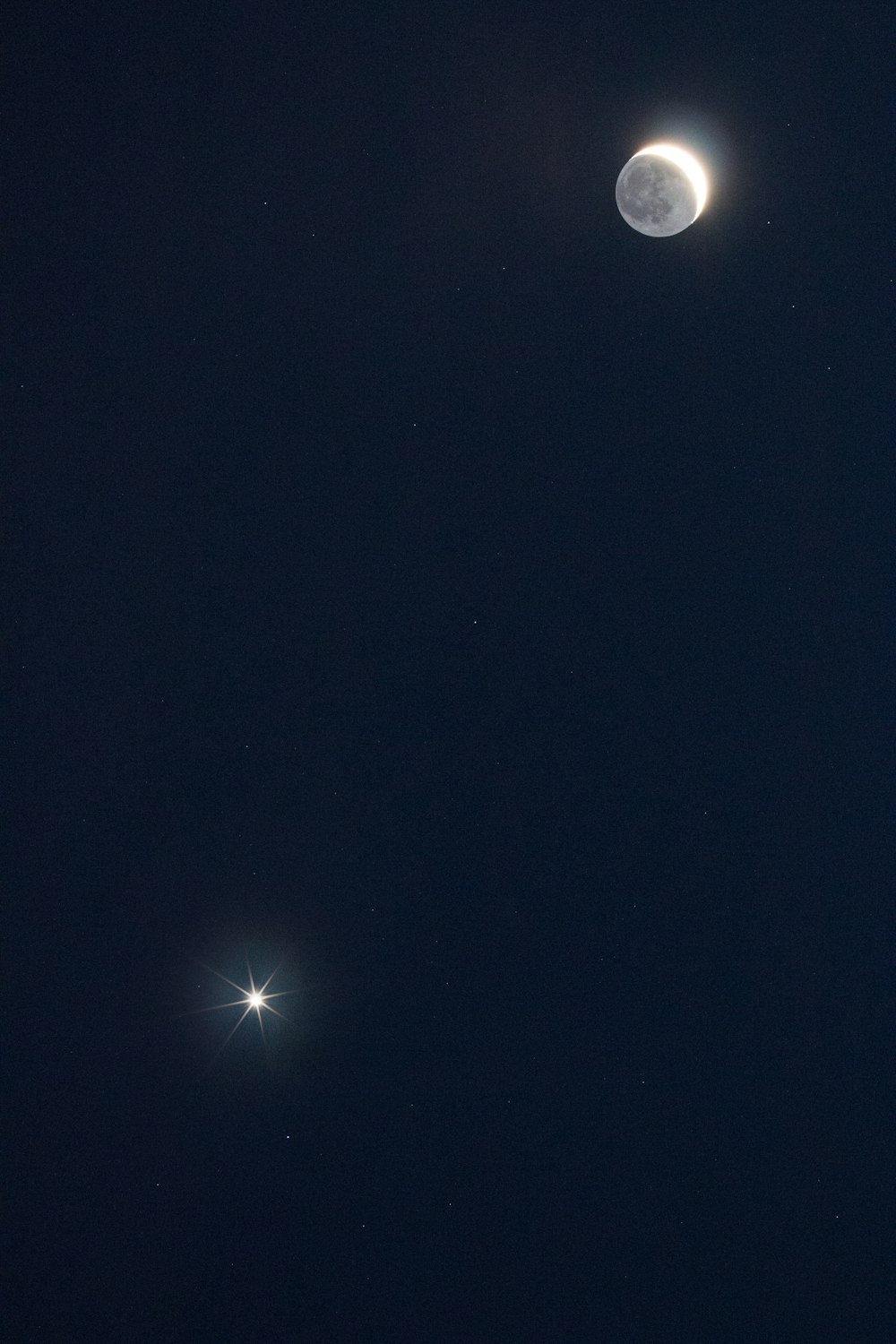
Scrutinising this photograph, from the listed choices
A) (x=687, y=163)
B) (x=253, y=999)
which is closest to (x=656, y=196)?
(x=687, y=163)

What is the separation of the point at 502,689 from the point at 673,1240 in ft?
6.68

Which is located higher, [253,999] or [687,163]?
[687,163]

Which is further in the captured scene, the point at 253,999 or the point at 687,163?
the point at 253,999

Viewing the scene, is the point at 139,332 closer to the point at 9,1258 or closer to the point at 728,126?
the point at 728,126

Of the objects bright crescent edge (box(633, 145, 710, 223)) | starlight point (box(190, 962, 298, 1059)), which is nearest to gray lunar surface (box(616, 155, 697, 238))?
bright crescent edge (box(633, 145, 710, 223))

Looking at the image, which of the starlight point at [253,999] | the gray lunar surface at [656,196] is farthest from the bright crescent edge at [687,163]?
the starlight point at [253,999]

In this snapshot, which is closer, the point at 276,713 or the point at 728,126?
the point at 728,126

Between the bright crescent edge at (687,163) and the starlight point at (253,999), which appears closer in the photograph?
the bright crescent edge at (687,163)

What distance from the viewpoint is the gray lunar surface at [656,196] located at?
9.06ft

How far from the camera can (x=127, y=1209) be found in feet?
10.5

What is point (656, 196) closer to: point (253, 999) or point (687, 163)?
point (687, 163)

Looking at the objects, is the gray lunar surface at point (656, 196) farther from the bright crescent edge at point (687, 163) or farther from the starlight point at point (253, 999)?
the starlight point at point (253, 999)

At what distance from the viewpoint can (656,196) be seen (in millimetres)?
2793

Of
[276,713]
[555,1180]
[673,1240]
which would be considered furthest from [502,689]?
[673,1240]
